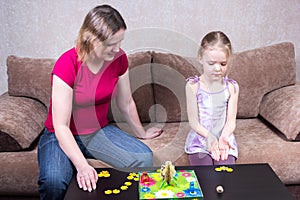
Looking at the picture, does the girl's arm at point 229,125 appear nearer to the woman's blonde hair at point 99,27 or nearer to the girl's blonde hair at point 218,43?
the girl's blonde hair at point 218,43

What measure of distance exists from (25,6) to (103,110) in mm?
1144

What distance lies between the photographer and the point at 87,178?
64.4 inches

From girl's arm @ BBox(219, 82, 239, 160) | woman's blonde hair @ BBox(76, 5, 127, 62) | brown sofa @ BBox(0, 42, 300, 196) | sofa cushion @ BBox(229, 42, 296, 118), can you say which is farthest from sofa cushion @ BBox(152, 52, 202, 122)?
woman's blonde hair @ BBox(76, 5, 127, 62)

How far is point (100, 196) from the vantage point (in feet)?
5.07

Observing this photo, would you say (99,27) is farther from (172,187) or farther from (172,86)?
(172,86)

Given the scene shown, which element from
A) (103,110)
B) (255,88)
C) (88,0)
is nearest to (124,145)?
(103,110)

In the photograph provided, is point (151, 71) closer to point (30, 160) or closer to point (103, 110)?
point (103, 110)

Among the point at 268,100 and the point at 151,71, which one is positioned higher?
the point at 151,71

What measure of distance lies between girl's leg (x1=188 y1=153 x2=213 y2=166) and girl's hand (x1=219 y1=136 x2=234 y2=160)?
0.24 feet

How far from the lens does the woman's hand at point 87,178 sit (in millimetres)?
1606

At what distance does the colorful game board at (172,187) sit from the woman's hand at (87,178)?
18cm

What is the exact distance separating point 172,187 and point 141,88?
A: 1003 mm

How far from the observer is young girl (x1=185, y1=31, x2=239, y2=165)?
6.57ft

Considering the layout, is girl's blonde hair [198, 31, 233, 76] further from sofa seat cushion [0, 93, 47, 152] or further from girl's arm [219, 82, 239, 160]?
sofa seat cushion [0, 93, 47, 152]
